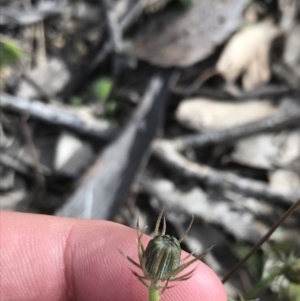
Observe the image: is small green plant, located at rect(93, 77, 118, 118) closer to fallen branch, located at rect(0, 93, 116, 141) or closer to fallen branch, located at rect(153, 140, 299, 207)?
fallen branch, located at rect(0, 93, 116, 141)

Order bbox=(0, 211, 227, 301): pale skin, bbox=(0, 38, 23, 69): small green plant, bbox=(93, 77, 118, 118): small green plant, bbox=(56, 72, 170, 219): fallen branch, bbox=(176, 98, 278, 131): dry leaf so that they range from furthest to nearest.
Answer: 1. bbox=(93, 77, 118, 118): small green plant
2. bbox=(176, 98, 278, 131): dry leaf
3. bbox=(0, 38, 23, 69): small green plant
4. bbox=(56, 72, 170, 219): fallen branch
5. bbox=(0, 211, 227, 301): pale skin

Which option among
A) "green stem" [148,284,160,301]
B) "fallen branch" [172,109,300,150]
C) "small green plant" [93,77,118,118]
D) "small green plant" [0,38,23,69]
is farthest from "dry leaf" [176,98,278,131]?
"green stem" [148,284,160,301]

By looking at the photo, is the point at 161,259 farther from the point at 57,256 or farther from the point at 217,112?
the point at 217,112

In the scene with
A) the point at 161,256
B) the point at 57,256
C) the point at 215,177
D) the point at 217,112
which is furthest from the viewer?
the point at 217,112

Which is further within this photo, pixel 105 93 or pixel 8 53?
pixel 105 93

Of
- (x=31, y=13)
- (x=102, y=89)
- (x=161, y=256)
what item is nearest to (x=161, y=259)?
(x=161, y=256)

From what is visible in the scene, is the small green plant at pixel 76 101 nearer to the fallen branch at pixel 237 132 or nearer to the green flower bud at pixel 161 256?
the fallen branch at pixel 237 132

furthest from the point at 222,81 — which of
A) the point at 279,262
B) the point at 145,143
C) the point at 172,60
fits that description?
the point at 279,262
